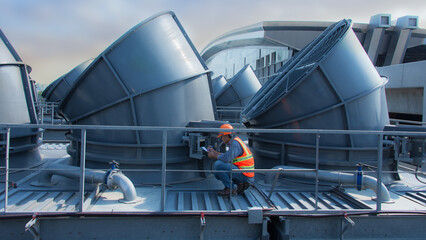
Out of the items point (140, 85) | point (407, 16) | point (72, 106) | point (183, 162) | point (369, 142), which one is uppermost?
point (407, 16)

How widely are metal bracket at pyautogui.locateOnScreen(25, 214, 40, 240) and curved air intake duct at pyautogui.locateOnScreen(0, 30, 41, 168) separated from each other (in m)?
Result: 2.63

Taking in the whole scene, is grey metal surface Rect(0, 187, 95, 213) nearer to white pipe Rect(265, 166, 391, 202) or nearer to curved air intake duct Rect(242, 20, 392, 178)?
white pipe Rect(265, 166, 391, 202)

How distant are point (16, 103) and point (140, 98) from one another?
2.83 m

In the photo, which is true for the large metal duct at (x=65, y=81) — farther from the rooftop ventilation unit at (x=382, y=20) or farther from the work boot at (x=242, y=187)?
the rooftop ventilation unit at (x=382, y=20)

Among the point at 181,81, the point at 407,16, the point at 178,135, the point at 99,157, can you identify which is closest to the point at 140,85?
the point at 181,81

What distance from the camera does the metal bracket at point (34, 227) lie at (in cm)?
396

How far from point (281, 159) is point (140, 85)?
3271 millimetres

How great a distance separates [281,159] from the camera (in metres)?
6.57

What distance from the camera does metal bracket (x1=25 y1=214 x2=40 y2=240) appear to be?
13.0 ft

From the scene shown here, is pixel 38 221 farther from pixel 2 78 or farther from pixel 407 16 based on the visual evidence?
pixel 407 16

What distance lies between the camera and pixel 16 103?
6445 mm

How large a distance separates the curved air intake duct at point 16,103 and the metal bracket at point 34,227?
8.64 ft

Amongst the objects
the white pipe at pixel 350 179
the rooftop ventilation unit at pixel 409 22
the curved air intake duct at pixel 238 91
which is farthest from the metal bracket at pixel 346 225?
the rooftop ventilation unit at pixel 409 22

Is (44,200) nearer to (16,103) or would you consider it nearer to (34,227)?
(34,227)
